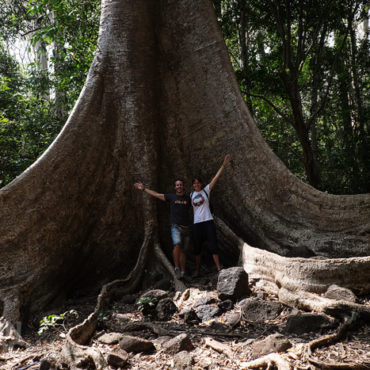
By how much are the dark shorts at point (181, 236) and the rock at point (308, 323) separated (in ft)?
7.11

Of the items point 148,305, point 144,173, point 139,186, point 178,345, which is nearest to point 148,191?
point 139,186

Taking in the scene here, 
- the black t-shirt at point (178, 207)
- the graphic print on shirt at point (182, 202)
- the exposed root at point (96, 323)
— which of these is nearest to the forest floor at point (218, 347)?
the exposed root at point (96, 323)

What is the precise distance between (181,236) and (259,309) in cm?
177

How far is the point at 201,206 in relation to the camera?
4.88m

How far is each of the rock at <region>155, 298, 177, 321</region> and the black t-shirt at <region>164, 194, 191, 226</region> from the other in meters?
1.43

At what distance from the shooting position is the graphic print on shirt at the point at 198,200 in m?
4.87

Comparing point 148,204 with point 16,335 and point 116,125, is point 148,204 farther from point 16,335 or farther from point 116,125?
point 16,335

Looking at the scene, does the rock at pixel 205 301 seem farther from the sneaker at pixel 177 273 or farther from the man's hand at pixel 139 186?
the man's hand at pixel 139 186

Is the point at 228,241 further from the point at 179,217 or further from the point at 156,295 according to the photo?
the point at 156,295

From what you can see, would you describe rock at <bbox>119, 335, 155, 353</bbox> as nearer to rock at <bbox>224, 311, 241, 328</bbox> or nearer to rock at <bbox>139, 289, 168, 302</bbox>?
rock at <bbox>224, 311, 241, 328</bbox>

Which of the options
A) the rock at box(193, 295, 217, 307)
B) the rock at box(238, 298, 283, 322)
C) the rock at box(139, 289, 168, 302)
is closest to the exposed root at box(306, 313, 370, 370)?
the rock at box(238, 298, 283, 322)

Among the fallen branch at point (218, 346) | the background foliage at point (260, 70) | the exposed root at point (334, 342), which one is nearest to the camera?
the exposed root at point (334, 342)

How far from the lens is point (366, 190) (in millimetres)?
8219

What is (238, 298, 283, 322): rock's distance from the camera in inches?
130
